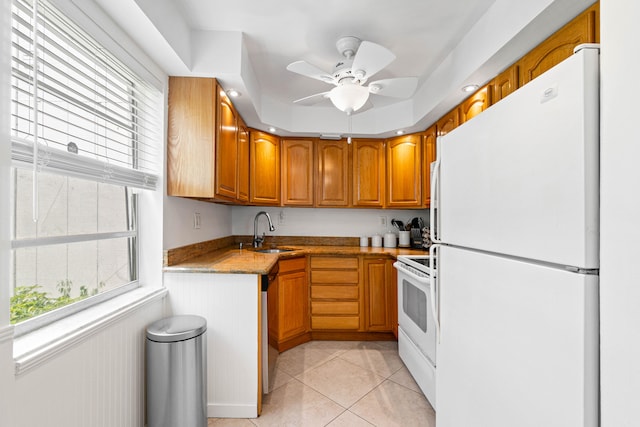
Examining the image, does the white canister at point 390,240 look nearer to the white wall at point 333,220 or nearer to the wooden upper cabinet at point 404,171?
the white wall at point 333,220

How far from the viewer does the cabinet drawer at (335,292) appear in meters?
3.06

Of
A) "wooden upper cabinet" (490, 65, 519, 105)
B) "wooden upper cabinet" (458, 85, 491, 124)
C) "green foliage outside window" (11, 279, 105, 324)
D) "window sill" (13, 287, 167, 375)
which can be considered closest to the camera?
"window sill" (13, 287, 167, 375)

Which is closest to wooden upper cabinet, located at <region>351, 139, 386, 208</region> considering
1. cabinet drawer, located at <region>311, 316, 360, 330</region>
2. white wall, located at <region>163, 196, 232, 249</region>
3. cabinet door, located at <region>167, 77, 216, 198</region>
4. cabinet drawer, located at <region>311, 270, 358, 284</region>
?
cabinet drawer, located at <region>311, 270, 358, 284</region>

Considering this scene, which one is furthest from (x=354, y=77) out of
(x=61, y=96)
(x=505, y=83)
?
(x=61, y=96)

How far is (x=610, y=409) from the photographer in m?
0.64

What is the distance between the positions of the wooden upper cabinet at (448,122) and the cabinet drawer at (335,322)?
6.54ft

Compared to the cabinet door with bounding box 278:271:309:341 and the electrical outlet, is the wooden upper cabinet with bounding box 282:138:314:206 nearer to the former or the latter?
the cabinet door with bounding box 278:271:309:341

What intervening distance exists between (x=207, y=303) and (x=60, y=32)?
147 centimetres

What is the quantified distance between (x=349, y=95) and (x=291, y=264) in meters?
1.61

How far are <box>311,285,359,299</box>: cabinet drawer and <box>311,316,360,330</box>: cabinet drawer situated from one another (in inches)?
8.3

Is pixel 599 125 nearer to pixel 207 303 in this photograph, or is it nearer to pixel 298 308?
pixel 207 303

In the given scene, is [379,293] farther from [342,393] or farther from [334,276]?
[342,393]

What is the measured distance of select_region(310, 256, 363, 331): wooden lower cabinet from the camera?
3055mm

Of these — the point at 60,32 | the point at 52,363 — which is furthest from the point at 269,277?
the point at 60,32
